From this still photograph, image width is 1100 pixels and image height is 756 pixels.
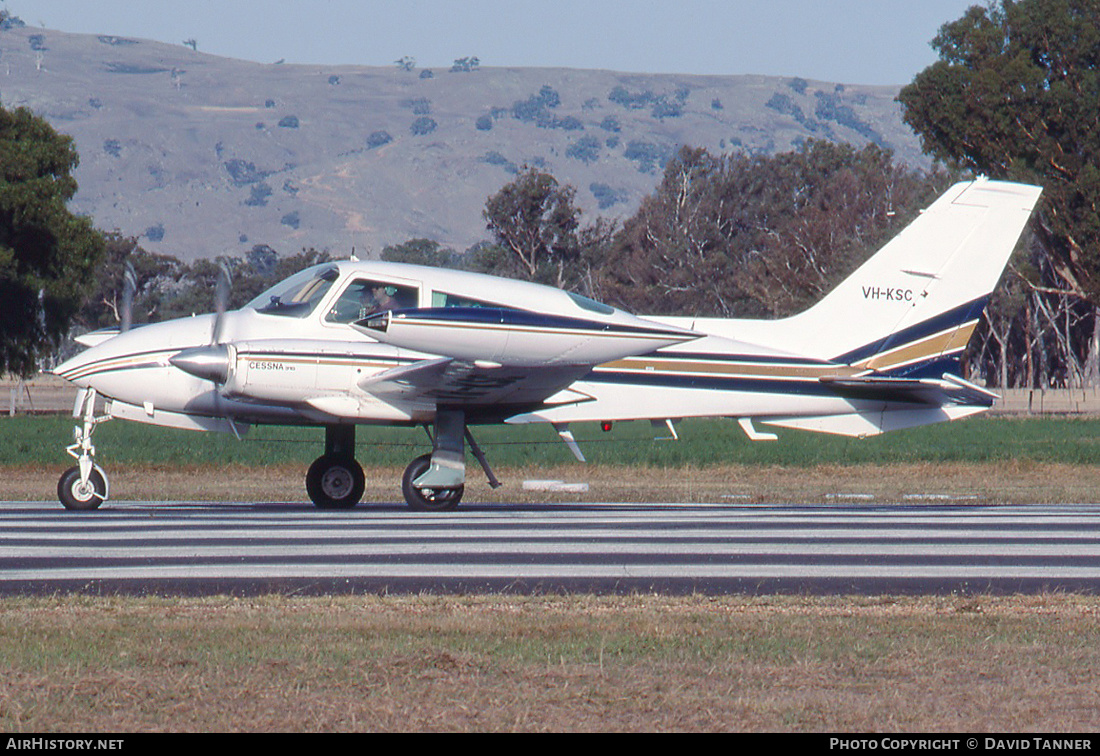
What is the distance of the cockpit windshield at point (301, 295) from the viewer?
15492 mm

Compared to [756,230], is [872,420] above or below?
below

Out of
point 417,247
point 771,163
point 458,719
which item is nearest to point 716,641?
point 458,719

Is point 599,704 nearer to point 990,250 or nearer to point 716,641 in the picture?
point 716,641

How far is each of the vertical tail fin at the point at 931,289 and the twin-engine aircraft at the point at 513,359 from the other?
3 centimetres

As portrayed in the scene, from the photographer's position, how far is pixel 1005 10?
62656 mm

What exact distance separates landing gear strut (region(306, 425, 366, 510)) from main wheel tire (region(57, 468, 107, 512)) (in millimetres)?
2557

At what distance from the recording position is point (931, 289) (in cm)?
1781

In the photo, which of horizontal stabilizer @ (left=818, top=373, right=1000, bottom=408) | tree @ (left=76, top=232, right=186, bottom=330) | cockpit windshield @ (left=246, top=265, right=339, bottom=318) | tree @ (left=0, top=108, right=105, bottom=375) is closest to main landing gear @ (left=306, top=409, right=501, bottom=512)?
cockpit windshield @ (left=246, top=265, right=339, bottom=318)

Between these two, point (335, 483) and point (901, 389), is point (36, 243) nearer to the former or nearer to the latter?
point (335, 483)

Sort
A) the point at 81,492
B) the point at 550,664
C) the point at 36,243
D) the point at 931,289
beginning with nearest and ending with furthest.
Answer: the point at 550,664
the point at 81,492
the point at 931,289
the point at 36,243

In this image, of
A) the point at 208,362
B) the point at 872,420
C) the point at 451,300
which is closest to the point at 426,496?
the point at 451,300

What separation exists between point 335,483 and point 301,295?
2513mm

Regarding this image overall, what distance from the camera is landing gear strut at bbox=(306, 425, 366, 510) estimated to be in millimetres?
16469

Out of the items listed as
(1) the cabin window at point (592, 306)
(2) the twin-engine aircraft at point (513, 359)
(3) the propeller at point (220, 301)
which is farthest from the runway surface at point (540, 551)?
(1) the cabin window at point (592, 306)
